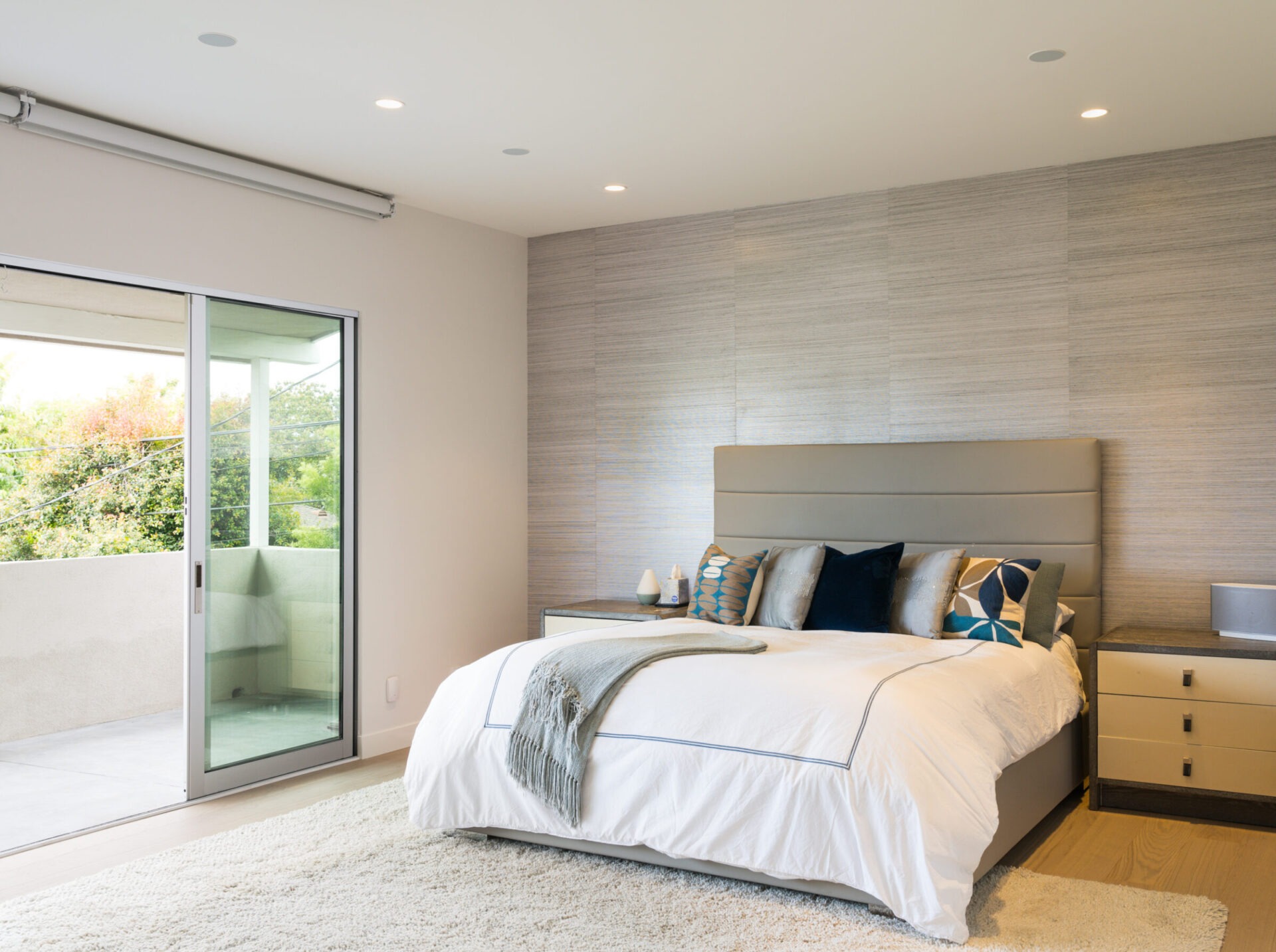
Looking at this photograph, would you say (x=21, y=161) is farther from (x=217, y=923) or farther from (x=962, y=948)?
(x=962, y=948)

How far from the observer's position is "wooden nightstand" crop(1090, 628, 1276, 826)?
3.71 metres

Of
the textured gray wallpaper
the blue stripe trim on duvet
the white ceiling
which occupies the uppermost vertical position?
the white ceiling

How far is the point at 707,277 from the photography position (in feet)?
17.4

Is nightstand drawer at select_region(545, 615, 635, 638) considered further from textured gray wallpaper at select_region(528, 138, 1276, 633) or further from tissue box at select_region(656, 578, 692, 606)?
textured gray wallpaper at select_region(528, 138, 1276, 633)

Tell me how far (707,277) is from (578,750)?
2.86 m

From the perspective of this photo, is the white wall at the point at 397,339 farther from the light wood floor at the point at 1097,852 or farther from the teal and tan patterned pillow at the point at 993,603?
the teal and tan patterned pillow at the point at 993,603

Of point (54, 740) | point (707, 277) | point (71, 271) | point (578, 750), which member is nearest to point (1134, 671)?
point (578, 750)

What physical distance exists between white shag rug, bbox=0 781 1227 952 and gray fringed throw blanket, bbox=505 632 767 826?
27 centimetres

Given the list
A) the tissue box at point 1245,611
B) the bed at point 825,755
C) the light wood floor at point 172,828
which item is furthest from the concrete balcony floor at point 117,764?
the tissue box at point 1245,611

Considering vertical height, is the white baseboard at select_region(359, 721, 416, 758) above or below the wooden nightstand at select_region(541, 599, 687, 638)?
below

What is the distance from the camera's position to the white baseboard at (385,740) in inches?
190

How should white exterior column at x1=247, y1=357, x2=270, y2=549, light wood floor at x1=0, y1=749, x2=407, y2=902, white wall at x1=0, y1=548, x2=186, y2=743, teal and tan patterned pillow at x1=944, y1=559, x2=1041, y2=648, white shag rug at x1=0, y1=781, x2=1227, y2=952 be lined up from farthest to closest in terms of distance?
white wall at x1=0, y1=548, x2=186, y2=743
white exterior column at x1=247, y1=357, x2=270, y2=549
teal and tan patterned pillow at x1=944, y1=559, x2=1041, y2=648
light wood floor at x1=0, y1=749, x2=407, y2=902
white shag rug at x1=0, y1=781, x2=1227, y2=952

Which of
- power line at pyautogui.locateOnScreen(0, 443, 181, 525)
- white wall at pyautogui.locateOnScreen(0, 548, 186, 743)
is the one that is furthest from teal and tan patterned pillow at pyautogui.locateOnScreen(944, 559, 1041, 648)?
power line at pyautogui.locateOnScreen(0, 443, 181, 525)

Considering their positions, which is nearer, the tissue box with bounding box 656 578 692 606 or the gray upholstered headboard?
the gray upholstered headboard
